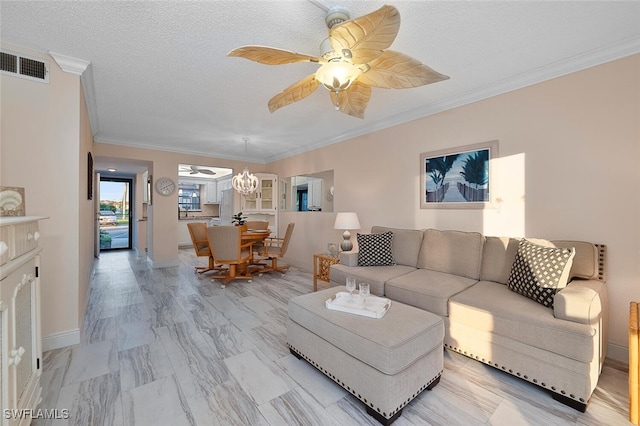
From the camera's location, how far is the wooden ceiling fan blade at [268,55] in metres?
1.46

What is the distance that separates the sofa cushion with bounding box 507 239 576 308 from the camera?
6.28ft

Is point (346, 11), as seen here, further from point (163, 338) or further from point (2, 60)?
point (163, 338)

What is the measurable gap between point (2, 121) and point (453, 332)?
397 centimetres

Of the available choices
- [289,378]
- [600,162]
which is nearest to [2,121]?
[289,378]

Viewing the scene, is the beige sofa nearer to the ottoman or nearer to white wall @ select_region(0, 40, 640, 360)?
white wall @ select_region(0, 40, 640, 360)

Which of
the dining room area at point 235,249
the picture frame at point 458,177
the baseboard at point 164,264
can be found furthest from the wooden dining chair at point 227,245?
the picture frame at point 458,177

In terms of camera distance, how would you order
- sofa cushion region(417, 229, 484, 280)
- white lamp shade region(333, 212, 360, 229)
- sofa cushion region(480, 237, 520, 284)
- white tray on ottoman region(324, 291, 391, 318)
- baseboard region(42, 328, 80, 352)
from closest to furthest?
1. white tray on ottoman region(324, 291, 391, 318)
2. baseboard region(42, 328, 80, 352)
3. sofa cushion region(480, 237, 520, 284)
4. sofa cushion region(417, 229, 484, 280)
5. white lamp shade region(333, 212, 360, 229)

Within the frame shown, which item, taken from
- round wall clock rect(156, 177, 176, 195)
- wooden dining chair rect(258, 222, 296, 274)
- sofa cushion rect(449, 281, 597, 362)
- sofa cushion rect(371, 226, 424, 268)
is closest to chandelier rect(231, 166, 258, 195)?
wooden dining chair rect(258, 222, 296, 274)

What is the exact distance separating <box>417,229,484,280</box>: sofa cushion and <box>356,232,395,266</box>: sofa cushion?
1.21 ft

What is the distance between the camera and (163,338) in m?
2.49

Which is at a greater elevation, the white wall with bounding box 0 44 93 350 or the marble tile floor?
the white wall with bounding box 0 44 93 350

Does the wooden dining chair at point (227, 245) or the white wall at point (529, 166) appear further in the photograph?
A: the wooden dining chair at point (227, 245)

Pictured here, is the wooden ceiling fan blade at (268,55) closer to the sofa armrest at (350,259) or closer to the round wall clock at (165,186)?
the sofa armrest at (350,259)

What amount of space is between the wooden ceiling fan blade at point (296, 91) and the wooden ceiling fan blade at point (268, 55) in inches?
11.0
